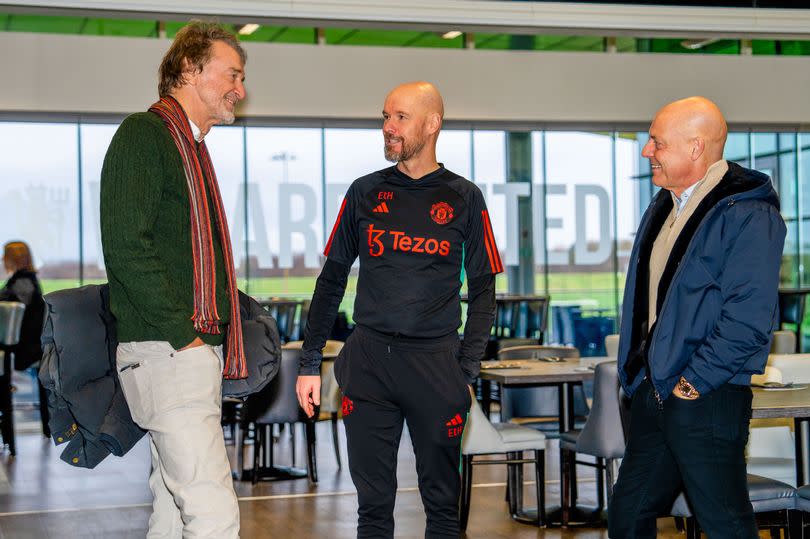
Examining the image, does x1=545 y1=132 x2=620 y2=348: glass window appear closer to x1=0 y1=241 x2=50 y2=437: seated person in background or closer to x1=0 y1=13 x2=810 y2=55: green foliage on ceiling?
x1=0 y1=13 x2=810 y2=55: green foliage on ceiling

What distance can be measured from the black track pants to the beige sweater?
628 mm

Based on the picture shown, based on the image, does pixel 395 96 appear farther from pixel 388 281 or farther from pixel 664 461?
pixel 664 461

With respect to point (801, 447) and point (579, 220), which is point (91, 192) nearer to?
point (579, 220)

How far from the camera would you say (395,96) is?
128 inches


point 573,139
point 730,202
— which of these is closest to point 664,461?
point 730,202

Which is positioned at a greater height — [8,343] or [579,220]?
[579,220]

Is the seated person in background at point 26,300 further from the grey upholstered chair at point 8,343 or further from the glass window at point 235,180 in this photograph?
the glass window at point 235,180

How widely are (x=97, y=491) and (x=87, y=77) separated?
5.33m

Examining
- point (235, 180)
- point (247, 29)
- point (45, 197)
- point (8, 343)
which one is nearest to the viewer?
point (8, 343)

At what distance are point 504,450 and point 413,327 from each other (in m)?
2.30

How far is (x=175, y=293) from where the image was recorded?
2.57m

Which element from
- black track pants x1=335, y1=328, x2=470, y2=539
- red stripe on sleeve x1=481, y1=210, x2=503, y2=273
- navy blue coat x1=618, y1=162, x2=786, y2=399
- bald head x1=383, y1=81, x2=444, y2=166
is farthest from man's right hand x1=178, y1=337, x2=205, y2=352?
navy blue coat x1=618, y1=162, x2=786, y2=399

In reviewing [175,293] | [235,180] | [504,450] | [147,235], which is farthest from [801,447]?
[235,180]

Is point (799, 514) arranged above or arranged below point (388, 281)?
below
